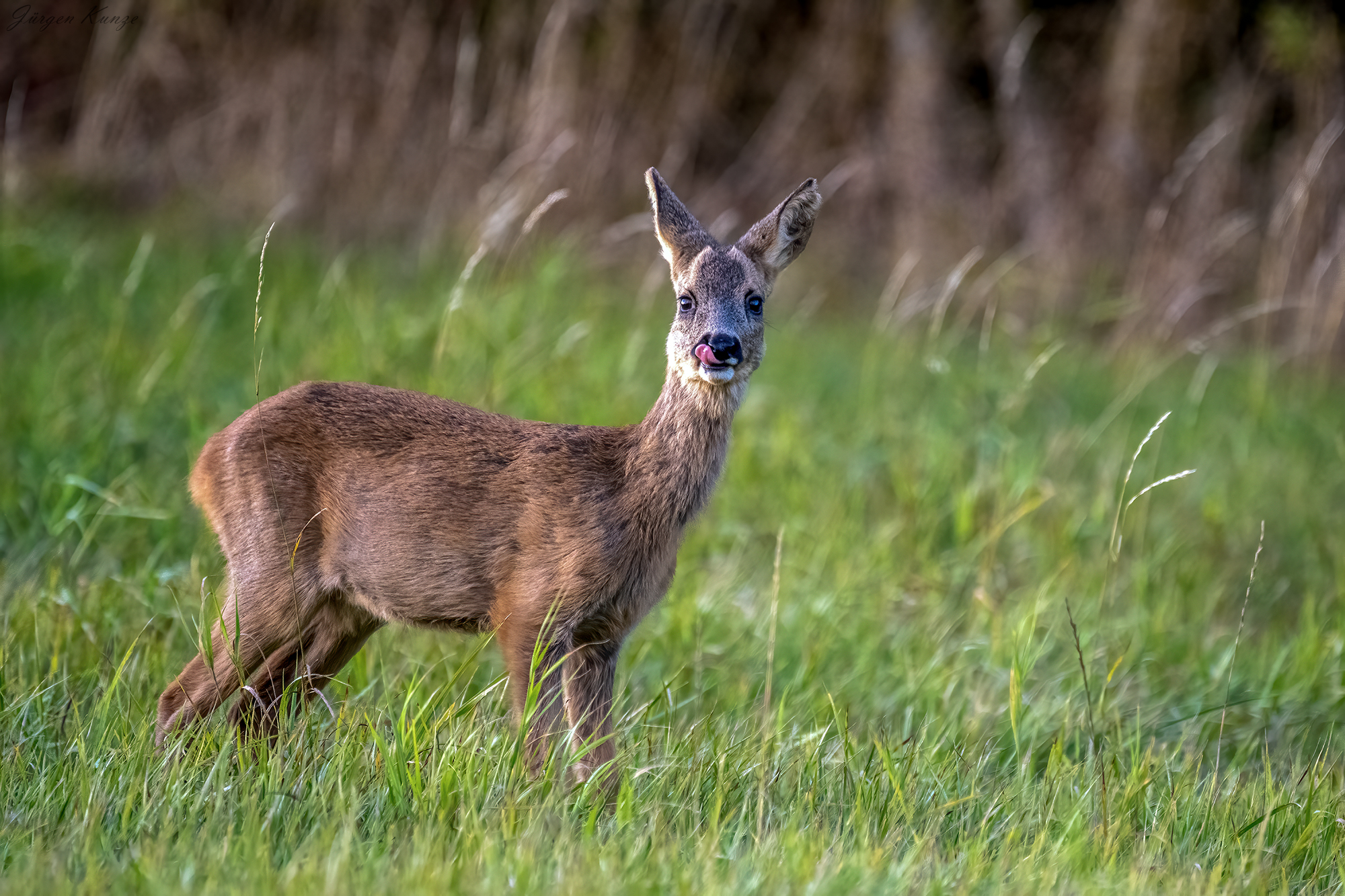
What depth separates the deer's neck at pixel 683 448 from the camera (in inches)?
147

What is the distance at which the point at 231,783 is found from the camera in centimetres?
296

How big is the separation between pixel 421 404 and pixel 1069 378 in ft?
18.8

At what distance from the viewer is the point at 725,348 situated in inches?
144

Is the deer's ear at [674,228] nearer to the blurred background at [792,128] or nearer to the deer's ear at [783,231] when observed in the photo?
the deer's ear at [783,231]

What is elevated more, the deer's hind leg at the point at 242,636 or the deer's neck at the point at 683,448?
the deer's neck at the point at 683,448

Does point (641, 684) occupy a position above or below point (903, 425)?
below

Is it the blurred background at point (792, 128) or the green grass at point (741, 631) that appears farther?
the blurred background at point (792, 128)

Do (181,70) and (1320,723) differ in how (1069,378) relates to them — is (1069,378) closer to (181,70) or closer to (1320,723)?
(1320,723)

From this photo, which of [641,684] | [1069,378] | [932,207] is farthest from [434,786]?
[932,207]

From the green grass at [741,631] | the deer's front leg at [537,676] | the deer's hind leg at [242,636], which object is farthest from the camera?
the deer's hind leg at [242,636]

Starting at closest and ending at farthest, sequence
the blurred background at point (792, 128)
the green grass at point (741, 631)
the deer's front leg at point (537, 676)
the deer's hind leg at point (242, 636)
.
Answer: the green grass at point (741, 631)
the deer's front leg at point (537, 676)
the deer's hind leg at point (242, 636)
the blurred background at point (792, 128)

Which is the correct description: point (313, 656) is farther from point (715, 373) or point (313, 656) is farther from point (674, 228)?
point (674, 228)

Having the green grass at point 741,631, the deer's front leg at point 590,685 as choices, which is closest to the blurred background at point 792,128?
the green grass at point 741,631

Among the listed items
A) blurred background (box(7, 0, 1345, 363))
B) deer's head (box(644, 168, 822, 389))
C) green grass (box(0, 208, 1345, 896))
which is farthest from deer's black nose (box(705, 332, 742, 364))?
blurred background (box(7, 0, 1345, 363))
